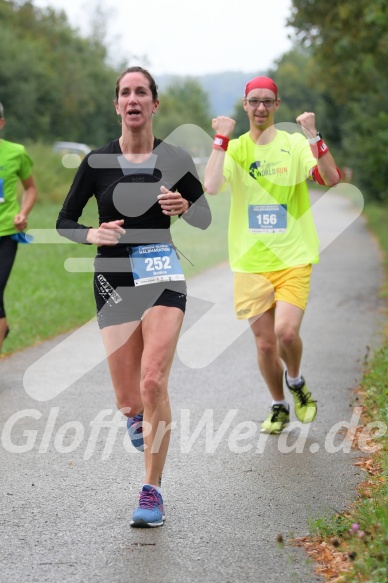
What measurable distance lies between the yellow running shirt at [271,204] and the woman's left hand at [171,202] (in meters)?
1.90

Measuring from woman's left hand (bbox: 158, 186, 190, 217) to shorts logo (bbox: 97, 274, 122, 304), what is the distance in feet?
1.70

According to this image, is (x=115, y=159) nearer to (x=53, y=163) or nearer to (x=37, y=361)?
(x=37, y=361)

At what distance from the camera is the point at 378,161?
2764cm

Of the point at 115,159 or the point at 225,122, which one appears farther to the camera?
the point at 225,122

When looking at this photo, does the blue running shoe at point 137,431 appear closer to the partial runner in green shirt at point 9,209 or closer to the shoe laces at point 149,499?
the shoe laces at point 149,499

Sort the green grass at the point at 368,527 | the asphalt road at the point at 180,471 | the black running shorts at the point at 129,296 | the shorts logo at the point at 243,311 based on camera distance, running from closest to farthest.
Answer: the green grass at the point at 368,527 < the asphalt road at the point at 180,471 < the black running shorts at the point at 129,296 < the shorts logo at the point at 243,311

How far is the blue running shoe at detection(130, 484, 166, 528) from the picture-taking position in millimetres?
5363

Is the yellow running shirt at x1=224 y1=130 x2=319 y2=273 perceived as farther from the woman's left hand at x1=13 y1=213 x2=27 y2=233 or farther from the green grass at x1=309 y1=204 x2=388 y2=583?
the woman's left hand at x1=13 y1=213 x2=27 y2=233

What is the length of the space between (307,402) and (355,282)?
39.5ft

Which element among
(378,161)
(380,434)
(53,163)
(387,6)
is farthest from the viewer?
(53,163)

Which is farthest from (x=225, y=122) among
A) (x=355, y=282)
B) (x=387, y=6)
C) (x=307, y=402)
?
(x=355, y=282)

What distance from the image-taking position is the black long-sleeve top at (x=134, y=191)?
18.6 feet

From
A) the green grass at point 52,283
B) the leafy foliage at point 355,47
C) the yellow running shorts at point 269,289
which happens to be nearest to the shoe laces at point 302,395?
the yellow running shorts at point 269,289

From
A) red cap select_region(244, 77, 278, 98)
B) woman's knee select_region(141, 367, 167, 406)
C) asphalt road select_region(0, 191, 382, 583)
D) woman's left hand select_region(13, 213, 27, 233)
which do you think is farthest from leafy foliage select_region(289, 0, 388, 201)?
woman's knee select_region(141, 367, 167, 406)
